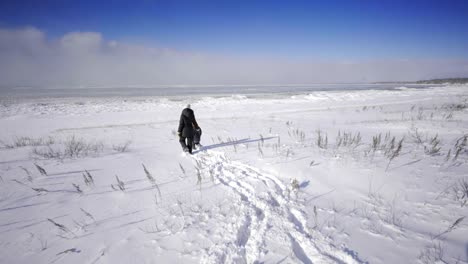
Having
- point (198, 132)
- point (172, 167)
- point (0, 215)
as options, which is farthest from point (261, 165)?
point (0, 215)

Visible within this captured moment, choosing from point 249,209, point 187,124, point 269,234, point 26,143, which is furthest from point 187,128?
point 26,143

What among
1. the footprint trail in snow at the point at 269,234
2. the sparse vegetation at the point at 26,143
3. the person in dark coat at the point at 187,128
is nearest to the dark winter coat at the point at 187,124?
the person in dark coat at the point at 187,128

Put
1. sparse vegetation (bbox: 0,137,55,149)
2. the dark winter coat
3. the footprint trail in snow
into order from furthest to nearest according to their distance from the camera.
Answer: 1. sparse vegetation (bbox: 0,137,55,149)
2. the dark winter coat
3. the footprint trail in snow

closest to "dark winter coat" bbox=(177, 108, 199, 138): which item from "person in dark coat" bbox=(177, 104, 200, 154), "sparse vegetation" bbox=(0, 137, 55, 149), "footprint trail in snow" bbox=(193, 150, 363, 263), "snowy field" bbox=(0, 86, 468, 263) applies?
"person in dark coat" bbox=(177, 104, 200, 154)

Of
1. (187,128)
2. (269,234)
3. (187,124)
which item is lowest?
(269,234)

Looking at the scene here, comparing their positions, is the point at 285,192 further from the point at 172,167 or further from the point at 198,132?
the point at 198,132

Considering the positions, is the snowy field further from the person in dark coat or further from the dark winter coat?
the dark winter coat

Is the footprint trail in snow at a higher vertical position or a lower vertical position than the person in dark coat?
lower

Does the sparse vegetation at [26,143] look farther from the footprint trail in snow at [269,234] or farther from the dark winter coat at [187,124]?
the footprint trail in snow at [269,234]

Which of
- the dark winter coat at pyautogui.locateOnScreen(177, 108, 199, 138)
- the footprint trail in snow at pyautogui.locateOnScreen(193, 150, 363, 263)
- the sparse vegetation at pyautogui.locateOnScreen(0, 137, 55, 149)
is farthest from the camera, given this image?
the sparse vegetation at pyautogui.locateOnScreen(0, 137, 55, 149)

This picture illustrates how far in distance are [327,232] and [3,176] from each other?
22.0 feet

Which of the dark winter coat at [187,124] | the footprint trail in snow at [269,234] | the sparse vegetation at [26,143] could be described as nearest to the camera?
the footprint trail in snow at [269,234]

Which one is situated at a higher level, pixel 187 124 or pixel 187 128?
pixel 187 124

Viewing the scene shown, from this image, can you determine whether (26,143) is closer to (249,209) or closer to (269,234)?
(249,209)
